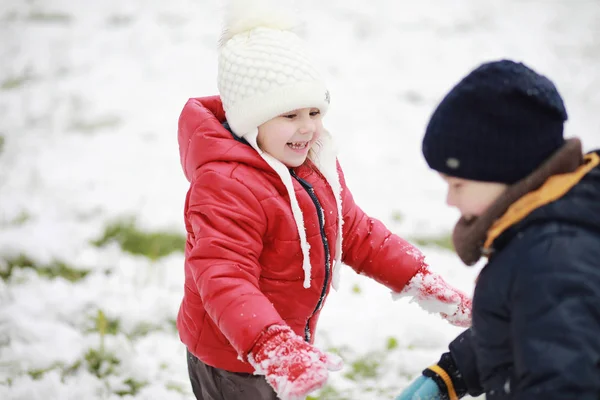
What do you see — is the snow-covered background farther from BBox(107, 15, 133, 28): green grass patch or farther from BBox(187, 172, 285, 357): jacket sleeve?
BBox(187, 172, 285, 357): jacket sleeve

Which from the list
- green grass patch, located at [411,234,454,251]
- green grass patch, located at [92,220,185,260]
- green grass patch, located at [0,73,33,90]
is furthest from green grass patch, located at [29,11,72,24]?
green grass patch, located at [411,234,454,251]

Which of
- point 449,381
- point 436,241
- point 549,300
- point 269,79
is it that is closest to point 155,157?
point 436,241

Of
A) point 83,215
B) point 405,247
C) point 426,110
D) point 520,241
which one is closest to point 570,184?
point 520,241

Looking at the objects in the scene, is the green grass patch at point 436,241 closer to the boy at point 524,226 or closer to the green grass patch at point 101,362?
the green grass patch at point 101,362

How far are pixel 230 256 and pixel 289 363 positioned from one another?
14.2 inches

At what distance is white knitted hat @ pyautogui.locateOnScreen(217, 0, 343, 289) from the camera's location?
200 cm

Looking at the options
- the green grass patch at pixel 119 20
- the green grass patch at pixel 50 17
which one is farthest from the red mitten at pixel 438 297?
the green grass patch at pixel 50 17

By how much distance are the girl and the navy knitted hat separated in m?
0.63

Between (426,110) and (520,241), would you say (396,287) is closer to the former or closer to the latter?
(520,241)

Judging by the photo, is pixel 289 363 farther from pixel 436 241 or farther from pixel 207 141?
pixel 436 241

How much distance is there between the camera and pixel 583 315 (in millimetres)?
1338

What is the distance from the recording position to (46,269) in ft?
11.8

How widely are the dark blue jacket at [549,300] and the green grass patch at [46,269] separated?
259cm

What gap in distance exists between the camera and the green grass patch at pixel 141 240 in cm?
387
